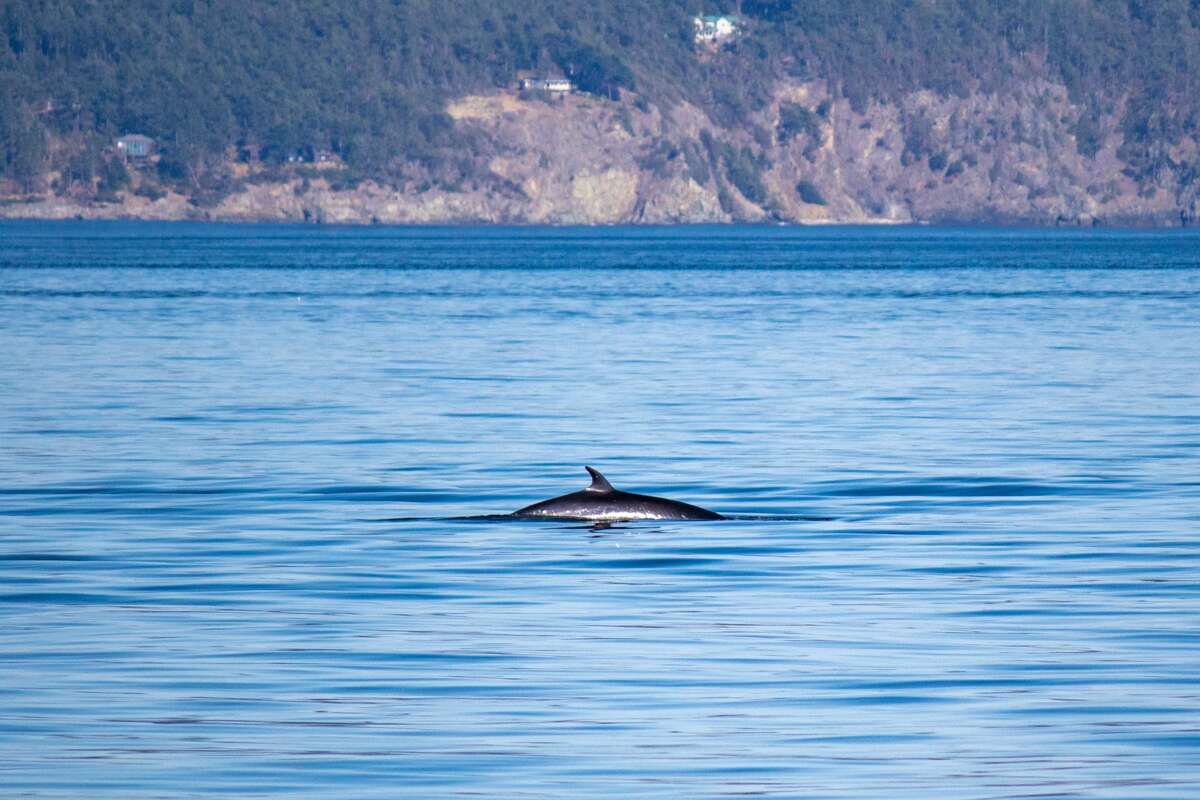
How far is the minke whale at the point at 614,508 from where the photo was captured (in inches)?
966

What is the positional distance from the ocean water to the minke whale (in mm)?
392

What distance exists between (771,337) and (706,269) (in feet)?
313

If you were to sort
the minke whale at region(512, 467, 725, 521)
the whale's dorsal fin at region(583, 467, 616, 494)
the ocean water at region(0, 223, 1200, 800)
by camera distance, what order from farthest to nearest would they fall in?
the minke whale at region(512, 467, 725, 521) → the whale's dorsal fin at region(583, 467, 616, 494) → the ocean water at region(0, 223, 1200, 800)

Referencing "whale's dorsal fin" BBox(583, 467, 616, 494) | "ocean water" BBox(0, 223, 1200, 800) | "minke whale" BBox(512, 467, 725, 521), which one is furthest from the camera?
"minke whale" BBox(512, 467, 725, 521)

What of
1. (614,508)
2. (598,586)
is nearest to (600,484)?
(614,508)

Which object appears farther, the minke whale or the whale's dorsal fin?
the minke whale

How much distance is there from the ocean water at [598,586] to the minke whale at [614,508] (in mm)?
392

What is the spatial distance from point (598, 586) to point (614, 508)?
422cm

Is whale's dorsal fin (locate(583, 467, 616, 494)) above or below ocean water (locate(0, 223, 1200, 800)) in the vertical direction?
above

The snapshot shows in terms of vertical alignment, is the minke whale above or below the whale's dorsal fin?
below

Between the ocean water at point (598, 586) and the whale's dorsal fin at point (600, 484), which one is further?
the whale's dorsal fin at point (600, 484)

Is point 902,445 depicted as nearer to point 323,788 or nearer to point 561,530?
point 561,530

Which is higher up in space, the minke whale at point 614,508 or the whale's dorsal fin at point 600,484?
the whale's dorsal fin at point 600,484

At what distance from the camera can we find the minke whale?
80.5 feet
